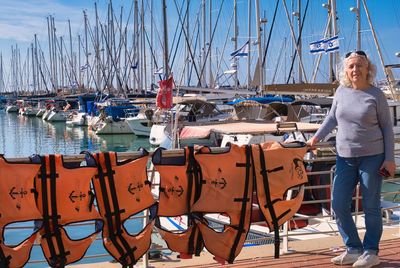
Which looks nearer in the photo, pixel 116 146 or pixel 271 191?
pixel 271 191

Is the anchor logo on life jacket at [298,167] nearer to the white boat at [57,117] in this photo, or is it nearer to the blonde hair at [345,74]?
the blonde hair at [345,74]

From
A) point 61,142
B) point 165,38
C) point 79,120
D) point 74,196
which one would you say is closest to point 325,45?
point 165,38

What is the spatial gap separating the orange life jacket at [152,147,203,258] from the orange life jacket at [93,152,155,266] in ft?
0.37

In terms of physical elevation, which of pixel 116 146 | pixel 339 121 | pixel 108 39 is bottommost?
pixel 116 146

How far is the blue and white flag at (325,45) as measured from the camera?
20766 mm

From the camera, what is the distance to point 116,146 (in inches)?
1328

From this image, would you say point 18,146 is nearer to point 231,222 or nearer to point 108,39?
point 108,39

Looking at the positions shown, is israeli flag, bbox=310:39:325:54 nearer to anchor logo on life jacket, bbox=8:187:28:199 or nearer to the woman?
the woman

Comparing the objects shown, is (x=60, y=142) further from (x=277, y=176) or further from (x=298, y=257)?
(x=277, y=176)

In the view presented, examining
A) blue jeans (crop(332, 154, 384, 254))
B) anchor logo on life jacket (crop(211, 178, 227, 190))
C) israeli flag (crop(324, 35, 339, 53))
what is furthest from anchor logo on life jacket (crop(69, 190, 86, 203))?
israeli flag (crop(324, 35, 339, 53))

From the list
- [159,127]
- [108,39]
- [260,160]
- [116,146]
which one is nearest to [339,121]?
[260,160]

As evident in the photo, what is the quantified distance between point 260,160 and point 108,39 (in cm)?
5357

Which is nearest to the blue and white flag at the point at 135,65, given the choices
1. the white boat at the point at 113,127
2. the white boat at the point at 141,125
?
the white boat at the point at 113,127

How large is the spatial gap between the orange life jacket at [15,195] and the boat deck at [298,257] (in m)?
0.92
